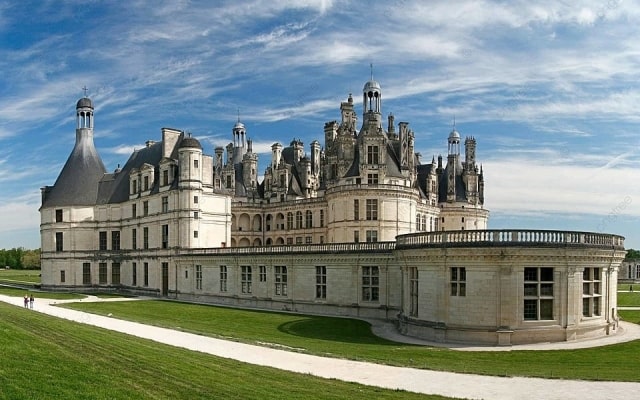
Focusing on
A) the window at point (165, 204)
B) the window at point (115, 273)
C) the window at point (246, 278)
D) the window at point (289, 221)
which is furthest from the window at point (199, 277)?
the window at point (289, 221)

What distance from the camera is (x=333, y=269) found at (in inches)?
1506

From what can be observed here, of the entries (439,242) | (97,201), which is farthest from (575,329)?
(97,201)

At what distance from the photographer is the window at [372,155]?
5147 cm

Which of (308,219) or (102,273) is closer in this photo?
(102,273)

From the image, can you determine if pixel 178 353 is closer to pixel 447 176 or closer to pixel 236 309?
pixel 236 309

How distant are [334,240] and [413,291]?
24.6 metres

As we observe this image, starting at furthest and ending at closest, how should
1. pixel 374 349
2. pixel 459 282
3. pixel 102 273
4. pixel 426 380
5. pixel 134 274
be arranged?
pixel 102 273
pixel 134 274
pixel 459 282
pixel 374 349
pixel 426 380

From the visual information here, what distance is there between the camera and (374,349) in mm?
23453

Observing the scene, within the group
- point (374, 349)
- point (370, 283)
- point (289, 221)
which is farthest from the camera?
point (289, 221)

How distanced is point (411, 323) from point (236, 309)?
17108 mm

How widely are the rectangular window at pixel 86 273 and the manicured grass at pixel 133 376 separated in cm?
4578

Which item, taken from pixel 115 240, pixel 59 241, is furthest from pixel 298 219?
pixel 59 241

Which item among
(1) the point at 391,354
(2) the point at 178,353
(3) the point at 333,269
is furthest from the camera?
(3) the point at 333,269

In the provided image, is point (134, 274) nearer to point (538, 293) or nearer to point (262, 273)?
point (262, 273)
